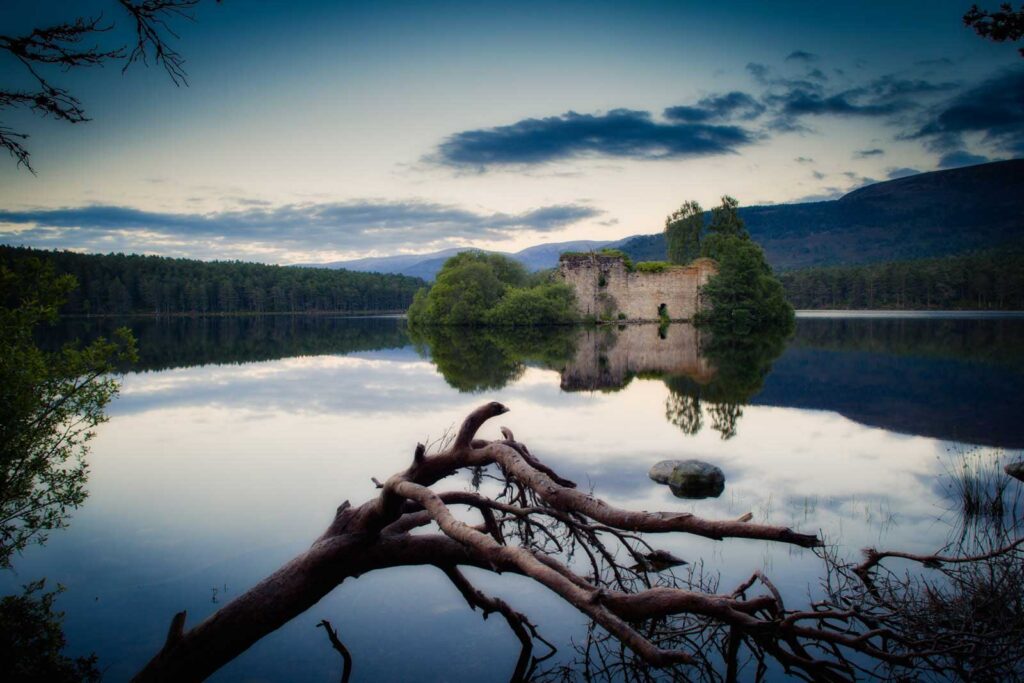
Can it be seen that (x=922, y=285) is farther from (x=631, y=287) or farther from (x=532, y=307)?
(x=532, y=307)

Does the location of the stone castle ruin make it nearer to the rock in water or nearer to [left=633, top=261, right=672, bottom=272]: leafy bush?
[left=633, top=261, right=672, bottom=272]: leafy bush

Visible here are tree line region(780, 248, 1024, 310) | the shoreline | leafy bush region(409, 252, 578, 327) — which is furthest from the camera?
tree line region(780, 248, 1024, 310)

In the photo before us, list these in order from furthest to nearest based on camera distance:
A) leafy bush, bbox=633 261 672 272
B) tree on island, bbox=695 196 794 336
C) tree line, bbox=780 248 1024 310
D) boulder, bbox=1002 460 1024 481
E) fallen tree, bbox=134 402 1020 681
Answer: tree line, bbox=780 248 1024 310 → leafy bush, bbox=633 261 672 272 → tree on island, bbox=695 196 794 336 → boulder, bbox=1002 460 1024 481 → fallen tree, bbox=134 402 1020 681

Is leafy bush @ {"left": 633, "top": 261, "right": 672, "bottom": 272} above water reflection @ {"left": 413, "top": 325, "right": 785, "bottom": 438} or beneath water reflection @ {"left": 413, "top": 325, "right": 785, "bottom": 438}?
above

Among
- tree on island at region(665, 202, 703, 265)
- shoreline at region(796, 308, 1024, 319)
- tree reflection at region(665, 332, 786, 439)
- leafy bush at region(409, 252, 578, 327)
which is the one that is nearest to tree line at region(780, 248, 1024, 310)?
shoreline at region(796, 308, 1024, 319)

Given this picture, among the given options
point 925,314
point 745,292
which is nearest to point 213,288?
point 745,292

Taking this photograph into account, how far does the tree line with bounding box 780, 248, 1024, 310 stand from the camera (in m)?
98.6

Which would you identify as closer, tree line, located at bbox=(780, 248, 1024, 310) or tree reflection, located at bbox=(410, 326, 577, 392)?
tree reflection, located at bbox=(410, 326, 577, 392)

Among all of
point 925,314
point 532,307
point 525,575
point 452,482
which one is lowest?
point 925,314

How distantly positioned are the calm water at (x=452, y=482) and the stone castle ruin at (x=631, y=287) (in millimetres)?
40445

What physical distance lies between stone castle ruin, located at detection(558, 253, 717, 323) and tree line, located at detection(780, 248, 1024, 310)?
4348cm

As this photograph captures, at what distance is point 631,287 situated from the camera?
226ft

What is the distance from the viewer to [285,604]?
4395 mm

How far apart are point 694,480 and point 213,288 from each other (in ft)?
425
